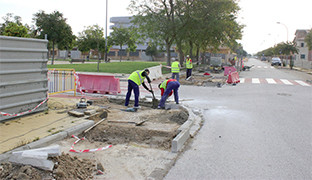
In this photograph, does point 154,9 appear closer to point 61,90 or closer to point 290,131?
point 61,90

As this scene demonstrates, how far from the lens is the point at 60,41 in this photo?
3394 cm

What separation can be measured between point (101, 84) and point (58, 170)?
351 inches

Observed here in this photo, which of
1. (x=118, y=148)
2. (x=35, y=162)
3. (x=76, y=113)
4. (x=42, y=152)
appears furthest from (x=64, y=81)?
(x=35, y=162)

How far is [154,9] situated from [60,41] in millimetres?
12192

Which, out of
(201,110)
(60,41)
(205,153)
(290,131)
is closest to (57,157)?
(205,153)

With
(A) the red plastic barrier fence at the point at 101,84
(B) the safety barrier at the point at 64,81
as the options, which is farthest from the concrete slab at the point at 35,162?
(A) the red plastic barrier fence at the point at 101,84

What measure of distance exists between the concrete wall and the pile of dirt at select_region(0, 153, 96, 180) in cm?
312

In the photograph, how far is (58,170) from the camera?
3.89 meters

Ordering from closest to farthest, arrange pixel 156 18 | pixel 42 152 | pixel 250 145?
pixel 42 152 → pixel 250 145 → pixel 156 18

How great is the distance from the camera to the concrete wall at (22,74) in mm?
6645

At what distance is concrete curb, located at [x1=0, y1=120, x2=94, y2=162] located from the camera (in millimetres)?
4590

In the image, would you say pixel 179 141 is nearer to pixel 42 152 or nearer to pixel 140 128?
pixel 140 128

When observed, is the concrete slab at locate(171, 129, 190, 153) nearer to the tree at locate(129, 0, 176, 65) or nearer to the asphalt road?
the asphalt road

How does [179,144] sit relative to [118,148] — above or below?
above
